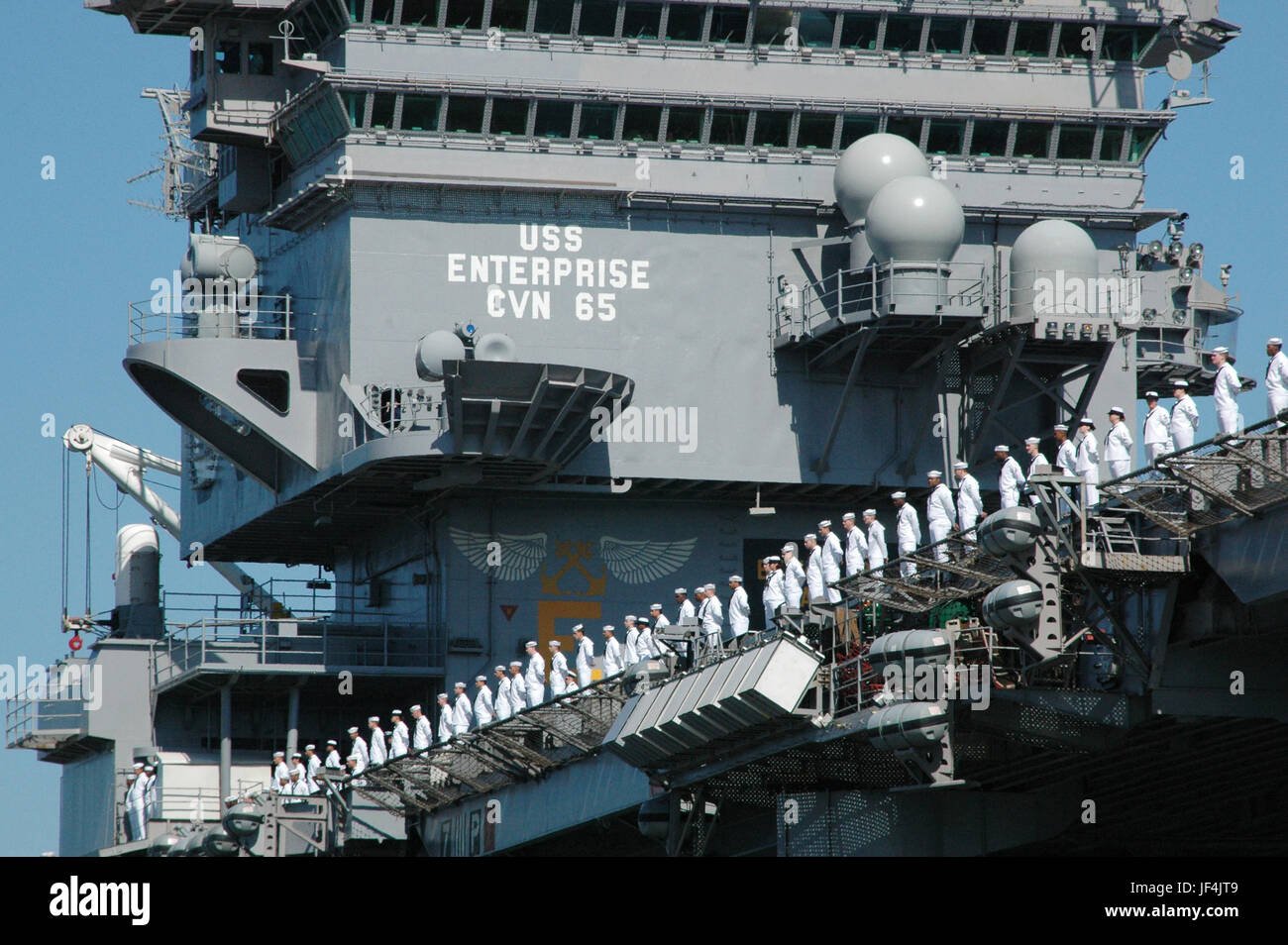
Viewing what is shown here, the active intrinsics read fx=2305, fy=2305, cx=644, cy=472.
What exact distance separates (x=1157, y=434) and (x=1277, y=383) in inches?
72.8

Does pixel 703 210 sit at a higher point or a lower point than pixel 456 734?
higher

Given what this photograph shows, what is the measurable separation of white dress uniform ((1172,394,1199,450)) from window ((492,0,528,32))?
19.8m

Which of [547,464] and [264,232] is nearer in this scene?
[547,464]

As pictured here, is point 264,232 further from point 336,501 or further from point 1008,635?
point 1008,635

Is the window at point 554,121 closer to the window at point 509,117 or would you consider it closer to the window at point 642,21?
the window at point 509,117

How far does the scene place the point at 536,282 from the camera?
43.0 meters

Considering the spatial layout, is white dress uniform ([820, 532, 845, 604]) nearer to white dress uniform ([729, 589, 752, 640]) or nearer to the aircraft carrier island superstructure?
white dress uniform ([729, 589, 752, 640])

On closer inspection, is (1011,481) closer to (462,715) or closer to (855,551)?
(855,551)

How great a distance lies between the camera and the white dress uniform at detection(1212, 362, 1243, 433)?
26.0 metres

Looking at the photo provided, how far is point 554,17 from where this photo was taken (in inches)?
1713
